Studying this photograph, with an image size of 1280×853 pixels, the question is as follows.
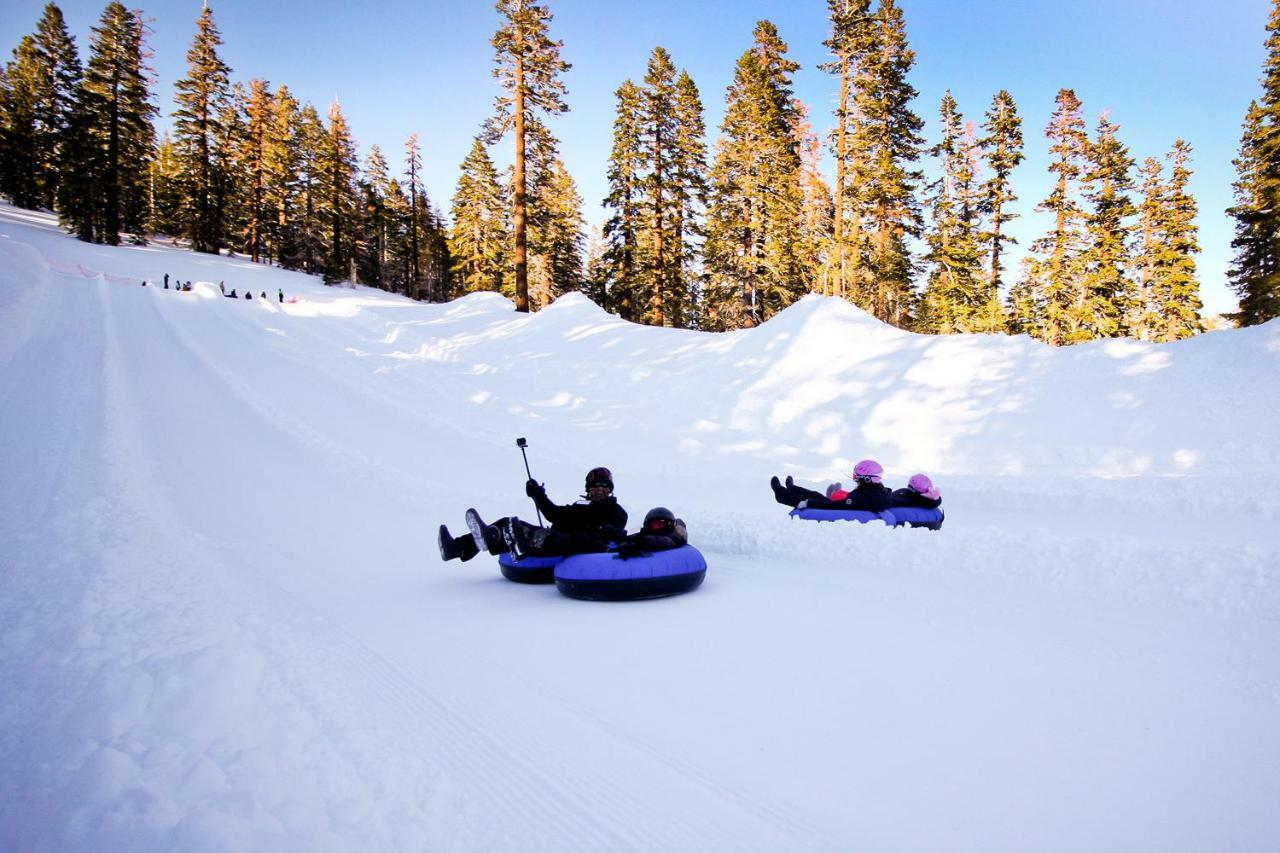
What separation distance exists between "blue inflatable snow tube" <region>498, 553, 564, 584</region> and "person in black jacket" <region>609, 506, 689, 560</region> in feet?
2.10

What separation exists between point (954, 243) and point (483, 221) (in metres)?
27.2

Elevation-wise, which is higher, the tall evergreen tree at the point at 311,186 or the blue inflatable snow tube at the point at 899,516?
the tall evergreen tree at the point at 311,186

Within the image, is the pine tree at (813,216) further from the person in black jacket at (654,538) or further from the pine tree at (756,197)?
the person in black jacket at (654,538)

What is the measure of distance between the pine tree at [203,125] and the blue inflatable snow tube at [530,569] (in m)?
46.5

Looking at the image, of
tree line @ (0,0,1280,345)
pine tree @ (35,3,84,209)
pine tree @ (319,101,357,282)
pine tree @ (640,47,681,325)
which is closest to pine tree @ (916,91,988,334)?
tree line @ (0,0,1280,345)

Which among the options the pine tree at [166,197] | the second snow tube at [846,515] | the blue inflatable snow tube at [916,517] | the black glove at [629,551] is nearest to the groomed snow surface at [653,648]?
the black glove at [629,551]

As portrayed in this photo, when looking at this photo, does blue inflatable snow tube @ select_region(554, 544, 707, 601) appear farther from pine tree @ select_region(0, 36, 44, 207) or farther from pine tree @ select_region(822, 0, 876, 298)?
pine tree @ select_region(0, 36, 44, 207)

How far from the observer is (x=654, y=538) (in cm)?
489

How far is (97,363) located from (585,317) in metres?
12.1

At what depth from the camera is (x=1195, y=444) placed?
904 cm

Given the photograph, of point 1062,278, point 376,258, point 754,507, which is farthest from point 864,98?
point 376,258

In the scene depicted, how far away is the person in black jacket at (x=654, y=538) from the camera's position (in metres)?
4.78

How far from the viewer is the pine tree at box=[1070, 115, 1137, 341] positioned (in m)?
24.0

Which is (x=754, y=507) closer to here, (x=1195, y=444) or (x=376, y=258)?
(x=1195, y=444)
